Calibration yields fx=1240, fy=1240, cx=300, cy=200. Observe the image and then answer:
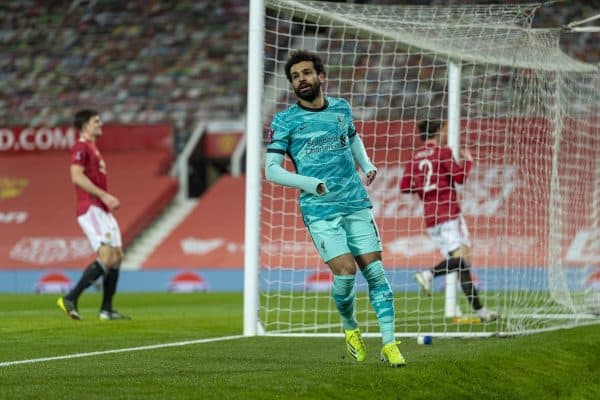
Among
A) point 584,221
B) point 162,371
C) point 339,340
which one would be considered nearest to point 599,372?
point 339,340

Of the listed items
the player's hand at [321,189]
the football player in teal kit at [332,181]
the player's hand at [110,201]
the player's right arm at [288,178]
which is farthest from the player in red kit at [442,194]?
the player's hand at [321,189]

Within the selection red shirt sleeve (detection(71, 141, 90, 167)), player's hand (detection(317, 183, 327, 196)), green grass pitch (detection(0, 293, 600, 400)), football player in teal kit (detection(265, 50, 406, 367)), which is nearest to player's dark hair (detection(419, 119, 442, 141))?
green grass pitch (detection(0, 293, 600, 400))

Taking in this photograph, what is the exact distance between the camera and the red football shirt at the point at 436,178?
10.2 meters

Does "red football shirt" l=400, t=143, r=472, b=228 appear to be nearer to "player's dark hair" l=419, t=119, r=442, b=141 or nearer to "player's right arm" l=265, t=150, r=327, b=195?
"player's dark hair" l=419, t=119, r=442, b=141

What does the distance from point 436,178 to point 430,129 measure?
43 centimetres

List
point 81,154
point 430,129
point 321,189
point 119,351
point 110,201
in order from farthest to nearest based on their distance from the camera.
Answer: point 81,154 < point 110,201 < point 430,129 < point 119,351 < point 321,189

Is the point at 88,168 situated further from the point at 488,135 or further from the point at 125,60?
the point at 125,60

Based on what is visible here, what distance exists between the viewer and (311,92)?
6.68 m

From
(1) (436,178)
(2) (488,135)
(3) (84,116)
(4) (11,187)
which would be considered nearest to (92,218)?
(3) (84,116)

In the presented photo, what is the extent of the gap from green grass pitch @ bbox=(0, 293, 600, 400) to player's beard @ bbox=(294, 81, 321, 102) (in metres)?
1.42

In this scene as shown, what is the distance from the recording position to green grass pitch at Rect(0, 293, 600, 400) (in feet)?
17.0

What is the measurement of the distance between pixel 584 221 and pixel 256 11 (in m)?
7.06

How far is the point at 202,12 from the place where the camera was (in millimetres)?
27766

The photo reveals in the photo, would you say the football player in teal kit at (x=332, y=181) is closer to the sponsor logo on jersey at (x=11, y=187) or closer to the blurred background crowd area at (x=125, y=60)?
the blurred background crowd area at (x=125, y=60)
